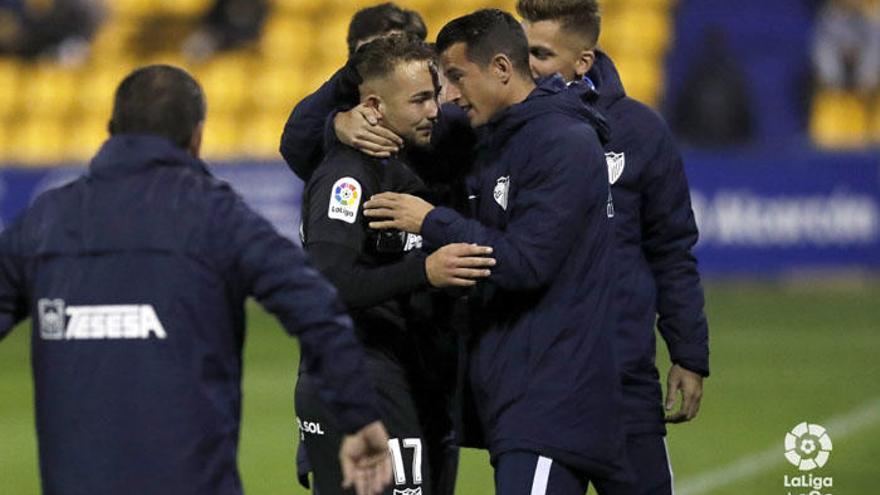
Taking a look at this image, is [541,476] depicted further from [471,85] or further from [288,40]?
[288,40]

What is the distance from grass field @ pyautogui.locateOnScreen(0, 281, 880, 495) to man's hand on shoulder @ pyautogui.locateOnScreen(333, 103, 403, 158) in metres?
3.51

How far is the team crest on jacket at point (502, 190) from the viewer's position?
4.65m

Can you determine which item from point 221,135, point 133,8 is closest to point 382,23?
point 221,135

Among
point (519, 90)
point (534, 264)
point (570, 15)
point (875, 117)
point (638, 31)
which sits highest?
point (638, 31)

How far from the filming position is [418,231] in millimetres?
4578

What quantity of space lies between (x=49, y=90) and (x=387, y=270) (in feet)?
51.0

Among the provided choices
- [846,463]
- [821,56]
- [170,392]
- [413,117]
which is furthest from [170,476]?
[821,56]

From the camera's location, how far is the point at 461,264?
4.45 m

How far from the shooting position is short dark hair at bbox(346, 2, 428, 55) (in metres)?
5.68

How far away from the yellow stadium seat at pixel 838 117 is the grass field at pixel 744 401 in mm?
2858

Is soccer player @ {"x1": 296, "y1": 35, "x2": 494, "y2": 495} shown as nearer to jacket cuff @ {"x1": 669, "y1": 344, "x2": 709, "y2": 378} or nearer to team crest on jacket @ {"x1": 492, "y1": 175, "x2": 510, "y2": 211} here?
team crest on jacket @ {"x1": 492, "y1": 175, "x2": 510, "y2": 211}

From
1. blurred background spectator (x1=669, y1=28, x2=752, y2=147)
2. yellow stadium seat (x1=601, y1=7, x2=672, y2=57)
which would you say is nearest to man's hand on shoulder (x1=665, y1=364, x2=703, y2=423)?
blurred background spectator (x1=669, y1=28, x2=752, y2=147)

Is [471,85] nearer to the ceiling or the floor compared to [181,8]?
nearer to the floor

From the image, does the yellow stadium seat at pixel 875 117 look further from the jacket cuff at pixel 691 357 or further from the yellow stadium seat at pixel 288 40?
the jacket cuff at pixel 691 357
